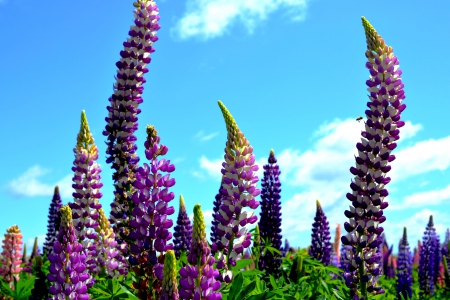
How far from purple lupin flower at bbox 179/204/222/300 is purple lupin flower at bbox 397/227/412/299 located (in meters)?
8.68

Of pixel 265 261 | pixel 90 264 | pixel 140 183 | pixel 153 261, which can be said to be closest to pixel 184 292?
pixel 153 261

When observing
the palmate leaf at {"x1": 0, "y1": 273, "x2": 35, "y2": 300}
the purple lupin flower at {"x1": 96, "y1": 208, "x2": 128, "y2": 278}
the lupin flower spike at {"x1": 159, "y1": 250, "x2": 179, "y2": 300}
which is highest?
the purple lupin flower at {"x1": 96, "y1": 208, "x2": 128, "y2": 278}

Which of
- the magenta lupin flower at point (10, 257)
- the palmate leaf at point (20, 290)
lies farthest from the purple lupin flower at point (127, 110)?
the magenta lupin flower at point (10, 257)

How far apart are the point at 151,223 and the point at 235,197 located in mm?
1212

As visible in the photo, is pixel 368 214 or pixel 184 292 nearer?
pixel 184 292

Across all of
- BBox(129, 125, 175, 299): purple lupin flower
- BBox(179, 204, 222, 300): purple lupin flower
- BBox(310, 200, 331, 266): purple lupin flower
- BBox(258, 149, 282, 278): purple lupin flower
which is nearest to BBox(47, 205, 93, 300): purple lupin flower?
BBox(129, 125, 175, 299): purple lupin flower

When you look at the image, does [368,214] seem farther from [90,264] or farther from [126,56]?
[126,56]

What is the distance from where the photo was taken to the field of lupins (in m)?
4.24

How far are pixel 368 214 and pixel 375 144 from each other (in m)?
0.76

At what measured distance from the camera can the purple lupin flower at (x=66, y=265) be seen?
422 centimetres

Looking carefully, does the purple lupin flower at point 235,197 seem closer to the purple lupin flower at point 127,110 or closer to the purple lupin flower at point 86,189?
the purple lupin flower at point 127,110

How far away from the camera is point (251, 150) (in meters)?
5.45

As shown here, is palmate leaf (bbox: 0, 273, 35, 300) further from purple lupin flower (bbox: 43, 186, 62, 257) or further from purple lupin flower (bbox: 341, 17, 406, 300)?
purple lupin flower (bbox: 43, 186, 62, 257)

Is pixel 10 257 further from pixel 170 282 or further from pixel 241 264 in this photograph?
pixel 170 282
